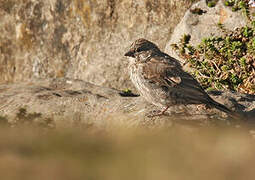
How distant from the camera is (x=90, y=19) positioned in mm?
9906

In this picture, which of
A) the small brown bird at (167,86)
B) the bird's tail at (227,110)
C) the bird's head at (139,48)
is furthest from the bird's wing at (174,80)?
the bird's head at (139,48)

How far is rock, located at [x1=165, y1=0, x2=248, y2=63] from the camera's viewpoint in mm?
8086

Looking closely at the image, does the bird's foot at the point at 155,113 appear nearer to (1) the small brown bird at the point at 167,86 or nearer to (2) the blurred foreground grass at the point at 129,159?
(1) the small brown bird at the point at 167,86

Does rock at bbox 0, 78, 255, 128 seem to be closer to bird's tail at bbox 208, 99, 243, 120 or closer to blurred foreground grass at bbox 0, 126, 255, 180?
bird's tail at bbox 208, 99, 243, 120

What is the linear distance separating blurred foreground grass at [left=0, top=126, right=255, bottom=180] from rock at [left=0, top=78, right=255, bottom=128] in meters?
2.91

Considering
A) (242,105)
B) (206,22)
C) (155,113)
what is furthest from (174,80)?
(206,22)

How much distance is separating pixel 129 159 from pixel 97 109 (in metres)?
4.27

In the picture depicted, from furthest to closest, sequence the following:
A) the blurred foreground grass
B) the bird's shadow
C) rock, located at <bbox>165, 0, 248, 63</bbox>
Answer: rock, located at <bbox>165, 0, 248, 63</bbox>, the bird's shadow, the blurred foreground grass

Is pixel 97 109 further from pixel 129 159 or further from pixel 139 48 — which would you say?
pixel 129 159

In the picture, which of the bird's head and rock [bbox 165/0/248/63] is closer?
the bird's head

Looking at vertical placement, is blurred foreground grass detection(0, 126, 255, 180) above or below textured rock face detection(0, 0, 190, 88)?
above

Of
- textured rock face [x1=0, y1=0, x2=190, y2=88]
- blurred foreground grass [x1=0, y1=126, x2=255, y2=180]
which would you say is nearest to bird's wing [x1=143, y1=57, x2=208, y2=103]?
blurred foreground grass [x1=0, y1=126, x2=255, y2=180]

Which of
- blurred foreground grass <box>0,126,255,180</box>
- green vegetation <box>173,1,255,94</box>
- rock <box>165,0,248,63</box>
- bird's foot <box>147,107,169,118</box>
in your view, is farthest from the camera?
rock <box>165,0,248,63</box>

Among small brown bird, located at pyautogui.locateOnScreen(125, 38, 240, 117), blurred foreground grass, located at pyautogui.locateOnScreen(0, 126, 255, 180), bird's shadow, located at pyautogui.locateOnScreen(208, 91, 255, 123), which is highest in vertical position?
blurred foreground grass, located at pyautogui.locateOnScreen(0, 126, 255, 180)
